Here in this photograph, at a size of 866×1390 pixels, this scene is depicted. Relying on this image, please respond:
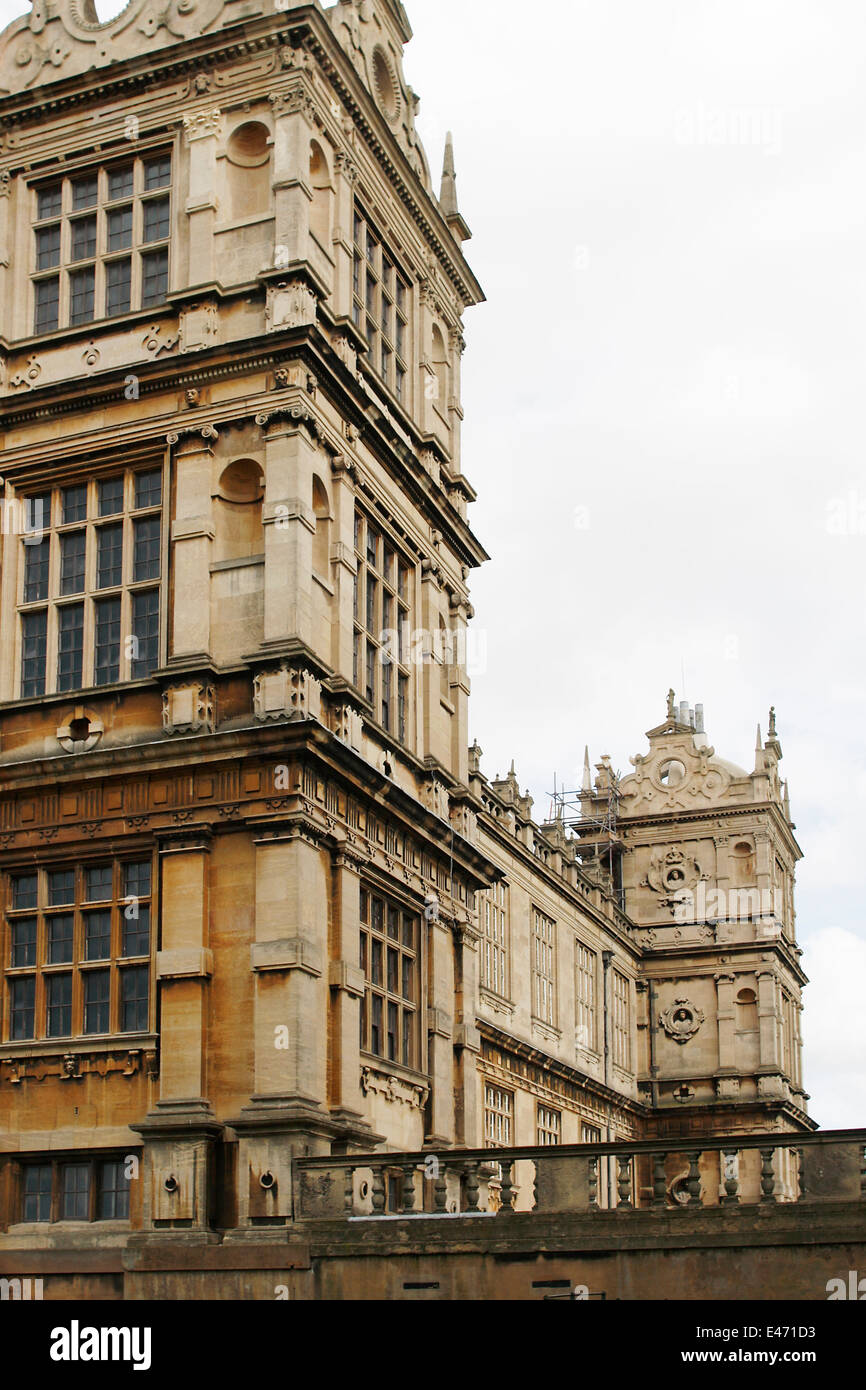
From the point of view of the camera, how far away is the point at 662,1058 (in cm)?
6781

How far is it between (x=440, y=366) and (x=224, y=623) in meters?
10.6

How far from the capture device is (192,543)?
94.2 ft

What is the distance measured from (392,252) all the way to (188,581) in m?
9.49

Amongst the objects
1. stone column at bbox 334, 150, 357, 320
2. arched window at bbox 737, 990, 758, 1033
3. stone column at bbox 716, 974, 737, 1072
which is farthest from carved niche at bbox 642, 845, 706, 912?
stone column at bbox 334, 150, 357, 320

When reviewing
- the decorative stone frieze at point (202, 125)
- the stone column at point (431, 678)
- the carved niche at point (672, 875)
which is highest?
the decorative stone frieze at point (202, 125)

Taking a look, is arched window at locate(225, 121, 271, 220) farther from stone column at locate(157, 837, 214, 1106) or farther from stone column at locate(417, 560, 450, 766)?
stone column at locate(157, 837, 214, 1106)

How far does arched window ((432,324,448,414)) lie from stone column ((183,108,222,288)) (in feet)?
24.2

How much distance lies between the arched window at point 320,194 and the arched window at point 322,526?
14.5ft

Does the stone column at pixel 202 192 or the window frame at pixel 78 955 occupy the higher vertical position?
the stone column at pixel 202 192

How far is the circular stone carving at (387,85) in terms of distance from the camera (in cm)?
3547

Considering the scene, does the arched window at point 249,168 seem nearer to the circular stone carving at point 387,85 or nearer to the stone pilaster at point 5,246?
the stone pilaster at point 5,246

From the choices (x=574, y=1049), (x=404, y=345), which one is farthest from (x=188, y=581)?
(x=574, y=1049)

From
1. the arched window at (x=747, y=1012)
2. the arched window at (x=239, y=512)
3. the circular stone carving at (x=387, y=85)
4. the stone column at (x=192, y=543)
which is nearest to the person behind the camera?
the stone column at (x=192, y=543)

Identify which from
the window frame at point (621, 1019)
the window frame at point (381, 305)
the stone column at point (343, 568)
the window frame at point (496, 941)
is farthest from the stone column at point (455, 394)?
the window frame at point (621, 1019)
